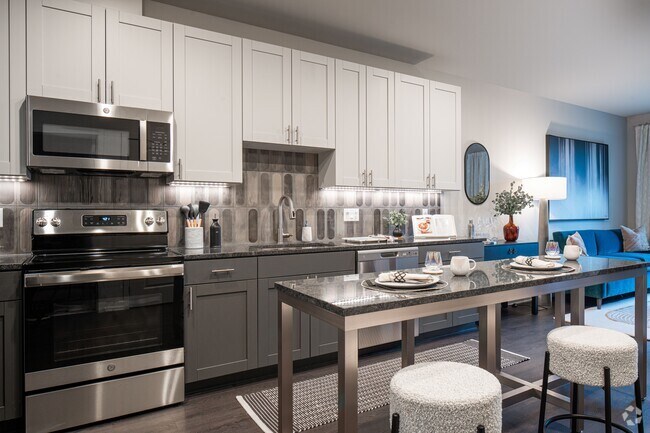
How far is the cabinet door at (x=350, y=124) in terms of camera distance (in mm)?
3480

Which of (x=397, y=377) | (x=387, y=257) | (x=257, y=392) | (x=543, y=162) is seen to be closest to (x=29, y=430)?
(x=257, y=392)

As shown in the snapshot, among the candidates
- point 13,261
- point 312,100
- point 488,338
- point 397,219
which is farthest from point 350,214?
point 13,261

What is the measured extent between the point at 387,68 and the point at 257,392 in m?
3.22

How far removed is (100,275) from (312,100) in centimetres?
202

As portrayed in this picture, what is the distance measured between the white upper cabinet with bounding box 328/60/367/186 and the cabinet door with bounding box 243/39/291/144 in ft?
1.59

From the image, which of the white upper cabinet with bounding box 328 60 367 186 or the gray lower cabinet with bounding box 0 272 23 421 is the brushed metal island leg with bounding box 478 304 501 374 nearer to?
the white upper cabinet with bounding box 328 60 367 186

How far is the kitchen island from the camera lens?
1342mm

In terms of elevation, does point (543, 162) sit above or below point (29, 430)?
above

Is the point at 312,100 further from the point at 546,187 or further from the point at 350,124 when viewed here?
the point at 546,187

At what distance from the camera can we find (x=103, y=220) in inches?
104

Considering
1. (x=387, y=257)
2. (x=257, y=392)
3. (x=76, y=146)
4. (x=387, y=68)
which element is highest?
(x=387, y=68)

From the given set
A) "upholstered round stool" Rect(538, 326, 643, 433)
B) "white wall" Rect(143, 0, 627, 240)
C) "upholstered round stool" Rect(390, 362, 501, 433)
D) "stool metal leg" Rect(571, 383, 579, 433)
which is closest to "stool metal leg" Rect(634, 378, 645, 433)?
"upholstered round stool" Rect(538, 326, 643, 433)

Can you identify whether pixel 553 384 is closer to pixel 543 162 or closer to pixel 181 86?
pixel 181 86

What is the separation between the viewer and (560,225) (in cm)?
591
